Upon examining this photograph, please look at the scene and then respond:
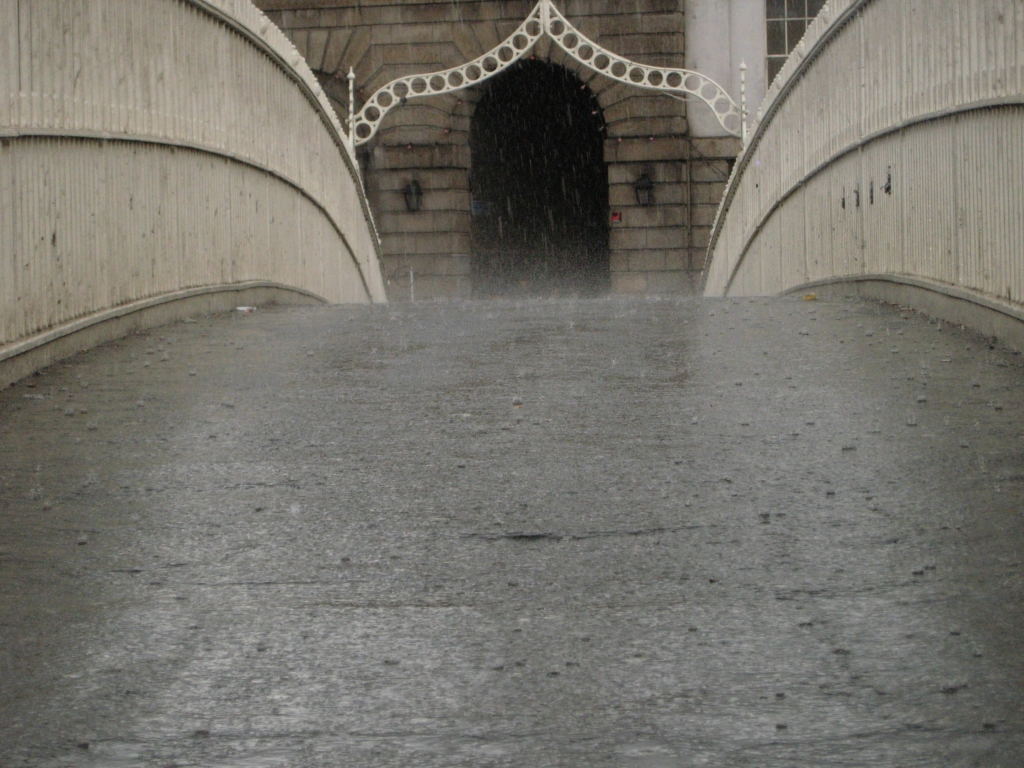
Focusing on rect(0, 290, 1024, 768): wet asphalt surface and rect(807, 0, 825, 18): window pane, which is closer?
rect(0, 290, 1024, 768): wet asphalt surface

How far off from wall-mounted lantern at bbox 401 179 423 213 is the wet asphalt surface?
21.0m

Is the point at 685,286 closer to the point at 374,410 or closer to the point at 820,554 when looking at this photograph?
the point at 374,410

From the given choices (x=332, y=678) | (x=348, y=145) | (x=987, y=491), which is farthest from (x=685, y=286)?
(x=332, y=678)

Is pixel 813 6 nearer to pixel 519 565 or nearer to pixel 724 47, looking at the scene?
pixel 724 47

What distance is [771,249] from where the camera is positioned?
17.5 metres

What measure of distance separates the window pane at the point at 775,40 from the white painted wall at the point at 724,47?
139 mm

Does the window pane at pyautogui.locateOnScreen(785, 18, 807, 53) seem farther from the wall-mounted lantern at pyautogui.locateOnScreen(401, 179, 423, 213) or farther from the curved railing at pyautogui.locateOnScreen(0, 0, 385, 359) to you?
the curved railing at pyautogui.locateOnScreen(0, 0, 385, 359)

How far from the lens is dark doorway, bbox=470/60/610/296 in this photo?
109ft

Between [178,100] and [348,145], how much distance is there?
902cm

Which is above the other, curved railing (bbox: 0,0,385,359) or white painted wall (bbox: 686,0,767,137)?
white painted wall (bbox: 686,0,767,137)

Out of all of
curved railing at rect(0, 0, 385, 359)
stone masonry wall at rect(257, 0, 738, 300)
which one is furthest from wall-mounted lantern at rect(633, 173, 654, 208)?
curved railing at rect(0, 0, 385, 359)

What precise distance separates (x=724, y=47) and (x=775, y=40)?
95cm

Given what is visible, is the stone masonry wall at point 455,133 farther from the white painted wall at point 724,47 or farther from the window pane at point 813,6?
the window pane at point 813,6

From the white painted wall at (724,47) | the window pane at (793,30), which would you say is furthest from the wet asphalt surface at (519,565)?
the window pane at (793,30)
